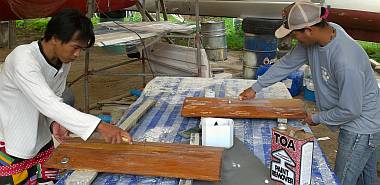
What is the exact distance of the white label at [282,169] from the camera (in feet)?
5.49

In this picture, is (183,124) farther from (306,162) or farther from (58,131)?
(306,162)

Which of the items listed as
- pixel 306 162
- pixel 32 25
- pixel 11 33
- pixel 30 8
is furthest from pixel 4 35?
pixel 306 162

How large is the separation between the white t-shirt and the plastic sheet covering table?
0.25m

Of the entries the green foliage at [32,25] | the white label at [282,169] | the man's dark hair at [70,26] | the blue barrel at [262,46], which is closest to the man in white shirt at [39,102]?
the man's dark hair at [70,26]

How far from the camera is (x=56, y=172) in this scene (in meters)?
2.30

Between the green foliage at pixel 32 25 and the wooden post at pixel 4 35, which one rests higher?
the wooden post at pixel 4 35

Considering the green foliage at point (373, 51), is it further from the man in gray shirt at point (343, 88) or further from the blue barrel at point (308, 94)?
the man in gray shirt at point (343, 88)

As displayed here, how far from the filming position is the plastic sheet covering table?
Result: 1.84 m

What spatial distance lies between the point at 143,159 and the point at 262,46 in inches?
213

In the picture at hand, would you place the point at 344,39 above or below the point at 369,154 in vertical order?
above

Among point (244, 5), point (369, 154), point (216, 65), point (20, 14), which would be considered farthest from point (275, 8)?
point (369, 154)

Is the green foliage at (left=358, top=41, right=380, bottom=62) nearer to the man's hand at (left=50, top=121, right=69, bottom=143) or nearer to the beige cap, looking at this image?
the beige cap

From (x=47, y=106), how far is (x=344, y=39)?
1.44 m

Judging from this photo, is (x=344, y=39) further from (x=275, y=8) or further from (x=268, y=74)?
(x=275, y=8)
